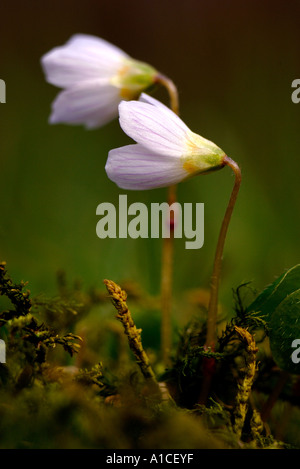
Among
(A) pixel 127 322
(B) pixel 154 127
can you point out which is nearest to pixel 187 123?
(B) pixel 154 127

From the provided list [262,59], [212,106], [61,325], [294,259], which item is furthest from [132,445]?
[262,59]

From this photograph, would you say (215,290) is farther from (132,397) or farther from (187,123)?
(187,123)

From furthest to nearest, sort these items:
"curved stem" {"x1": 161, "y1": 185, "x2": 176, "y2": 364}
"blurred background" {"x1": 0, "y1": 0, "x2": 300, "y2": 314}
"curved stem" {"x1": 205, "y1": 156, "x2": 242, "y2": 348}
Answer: "blurred background" {"x1": 0, "y1": 0, "x2": 300, "y2": 314} < "curved stem" {"x1": 161, "y1": 185, "x2": 176, "y2": 364} < "curved stem" {"x1": 205, "y1": 156, "x2": 242, "y2": 348}

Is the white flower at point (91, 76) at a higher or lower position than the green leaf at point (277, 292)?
higher

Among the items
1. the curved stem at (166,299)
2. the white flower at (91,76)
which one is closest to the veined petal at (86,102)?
the white flower at (91,76)

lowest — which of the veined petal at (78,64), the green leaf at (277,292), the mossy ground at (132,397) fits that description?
the mossy ground at (132,397)

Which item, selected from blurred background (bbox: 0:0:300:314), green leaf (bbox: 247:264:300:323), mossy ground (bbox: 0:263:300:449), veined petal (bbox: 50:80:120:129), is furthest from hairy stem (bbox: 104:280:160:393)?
veined petal (bbox: 50:80:120:129)

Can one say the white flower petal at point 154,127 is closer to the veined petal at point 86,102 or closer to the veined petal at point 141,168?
the veined petal at point 141,168

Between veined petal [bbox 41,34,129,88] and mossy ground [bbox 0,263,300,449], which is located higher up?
veined petal [bbox 41,34,129,88]

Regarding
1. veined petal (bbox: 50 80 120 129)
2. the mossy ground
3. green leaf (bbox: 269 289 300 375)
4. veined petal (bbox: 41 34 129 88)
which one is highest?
veined petal (bbox: 41 34 129 88)

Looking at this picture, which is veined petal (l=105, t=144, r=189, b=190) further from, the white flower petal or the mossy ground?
the mossy ground
